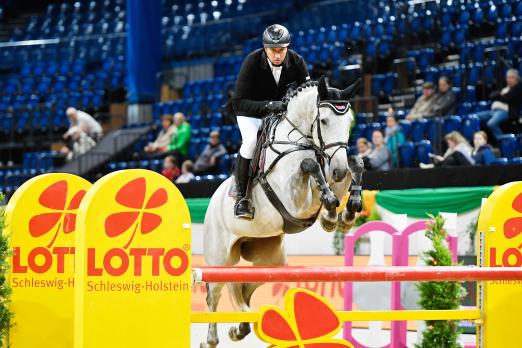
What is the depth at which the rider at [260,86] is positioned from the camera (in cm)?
582

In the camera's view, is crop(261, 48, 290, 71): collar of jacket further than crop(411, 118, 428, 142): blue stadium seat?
No

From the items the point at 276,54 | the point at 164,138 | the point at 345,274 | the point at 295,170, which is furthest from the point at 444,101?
the point at 345,274

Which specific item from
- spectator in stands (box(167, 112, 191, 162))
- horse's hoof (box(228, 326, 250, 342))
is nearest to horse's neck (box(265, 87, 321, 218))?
horse's hoof (box(228, 326, 250, 342))

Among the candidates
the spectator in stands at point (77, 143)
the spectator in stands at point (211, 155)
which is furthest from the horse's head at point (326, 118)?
the spectator in stands at point (77, 143)

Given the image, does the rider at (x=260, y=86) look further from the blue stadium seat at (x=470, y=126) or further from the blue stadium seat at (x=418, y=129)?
the blue stadium seat at (x=418, y=129)

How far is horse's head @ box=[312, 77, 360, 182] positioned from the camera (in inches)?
211

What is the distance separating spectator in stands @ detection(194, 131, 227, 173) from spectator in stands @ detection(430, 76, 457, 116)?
2.96 meters

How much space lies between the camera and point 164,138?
14.2 metres

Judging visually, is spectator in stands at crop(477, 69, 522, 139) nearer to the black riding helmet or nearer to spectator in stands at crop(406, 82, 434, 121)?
spectator in stands at crop(406, 82, 434, 121)

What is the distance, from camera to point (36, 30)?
866 inches

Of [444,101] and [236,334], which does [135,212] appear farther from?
[444,101]

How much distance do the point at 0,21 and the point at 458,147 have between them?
16.2 metres

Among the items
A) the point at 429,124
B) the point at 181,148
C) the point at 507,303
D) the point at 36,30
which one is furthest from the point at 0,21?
the point at 507,303

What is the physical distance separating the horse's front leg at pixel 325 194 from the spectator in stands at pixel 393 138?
5.20 metres
